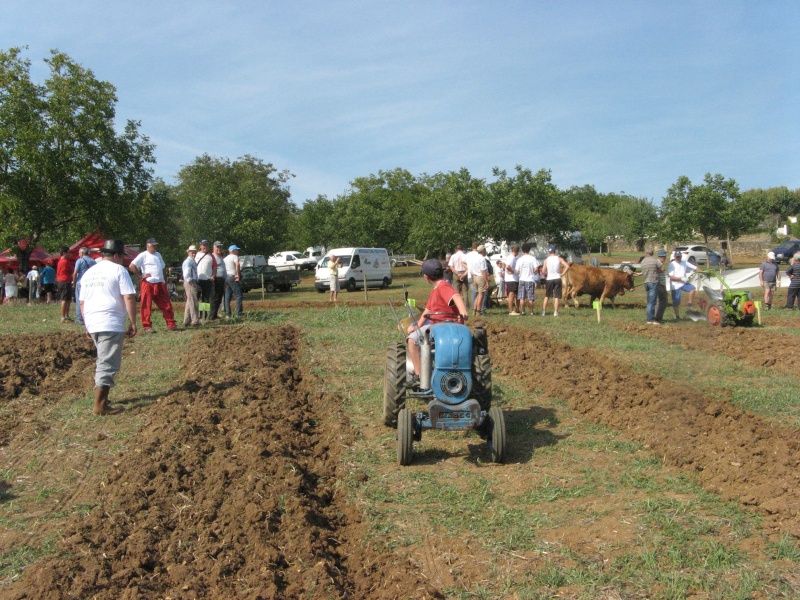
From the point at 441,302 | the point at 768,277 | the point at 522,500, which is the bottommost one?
the point at 522,500

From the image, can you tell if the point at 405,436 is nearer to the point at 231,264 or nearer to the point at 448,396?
the point at 448,396

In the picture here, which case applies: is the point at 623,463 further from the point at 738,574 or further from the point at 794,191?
the point at 794,191

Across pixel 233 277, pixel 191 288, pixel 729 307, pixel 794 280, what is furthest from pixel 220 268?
pixel 794 280

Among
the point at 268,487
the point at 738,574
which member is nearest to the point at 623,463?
the point at 738,574

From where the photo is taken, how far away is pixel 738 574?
4.19 m

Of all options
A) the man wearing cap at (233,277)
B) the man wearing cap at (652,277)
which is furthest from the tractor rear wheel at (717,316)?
the man wearing cap at (233,277)

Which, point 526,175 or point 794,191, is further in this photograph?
point 794,191

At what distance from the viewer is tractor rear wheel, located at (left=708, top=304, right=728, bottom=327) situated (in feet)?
49.6

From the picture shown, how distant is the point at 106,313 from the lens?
7750 millimetres

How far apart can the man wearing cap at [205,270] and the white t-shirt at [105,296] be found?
20.4 feet

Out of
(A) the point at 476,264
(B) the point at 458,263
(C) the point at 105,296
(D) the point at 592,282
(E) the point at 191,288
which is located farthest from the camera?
(D) the point at 592,282

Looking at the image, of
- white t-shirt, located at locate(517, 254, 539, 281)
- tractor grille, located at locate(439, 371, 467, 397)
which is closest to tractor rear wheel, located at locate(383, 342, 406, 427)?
tractor grille, located at locate(439, 371, 467, 397)

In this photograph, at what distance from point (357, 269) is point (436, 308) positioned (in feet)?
90.5

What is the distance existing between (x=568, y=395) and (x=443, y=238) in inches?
1454
